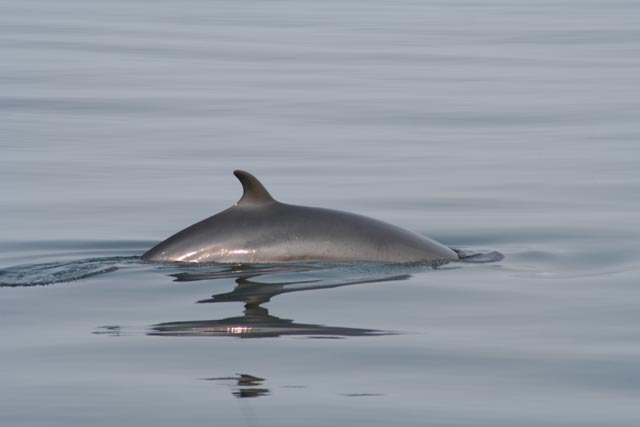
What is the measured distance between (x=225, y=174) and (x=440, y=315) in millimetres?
7881

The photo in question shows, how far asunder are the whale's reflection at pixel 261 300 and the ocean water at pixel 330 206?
32mm

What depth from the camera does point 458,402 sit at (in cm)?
716

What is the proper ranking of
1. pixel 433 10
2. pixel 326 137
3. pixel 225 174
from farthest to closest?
pixel 433 10
pixel 326 137
pixel 225 174

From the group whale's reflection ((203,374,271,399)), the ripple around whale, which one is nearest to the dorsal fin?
Result: the ripple around whale

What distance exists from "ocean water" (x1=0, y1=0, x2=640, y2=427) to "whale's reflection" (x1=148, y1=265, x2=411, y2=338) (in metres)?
0.03

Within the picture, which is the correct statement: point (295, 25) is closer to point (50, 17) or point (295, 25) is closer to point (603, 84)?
point (50, 17)

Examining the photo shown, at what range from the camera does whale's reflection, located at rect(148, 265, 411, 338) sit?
28.8 ft

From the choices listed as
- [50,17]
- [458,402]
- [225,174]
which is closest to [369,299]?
[458,402]

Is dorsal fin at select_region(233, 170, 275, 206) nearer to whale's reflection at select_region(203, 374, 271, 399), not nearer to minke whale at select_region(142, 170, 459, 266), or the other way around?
minke whale at select_region(142, 170, 459, 266)

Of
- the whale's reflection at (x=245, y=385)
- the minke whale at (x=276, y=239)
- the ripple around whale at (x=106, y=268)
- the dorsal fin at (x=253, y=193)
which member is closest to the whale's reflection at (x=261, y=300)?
the ripple around whale at (x=106, y=268)

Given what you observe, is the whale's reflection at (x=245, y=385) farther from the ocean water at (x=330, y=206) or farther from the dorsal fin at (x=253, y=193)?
the dorsal fin at (x=253, y=193)

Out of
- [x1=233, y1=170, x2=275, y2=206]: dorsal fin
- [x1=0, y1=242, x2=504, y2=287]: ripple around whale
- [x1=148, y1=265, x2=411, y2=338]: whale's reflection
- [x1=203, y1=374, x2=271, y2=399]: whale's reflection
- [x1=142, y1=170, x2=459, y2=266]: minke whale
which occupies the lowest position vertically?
[x1=203, y1=374, x2=271, y2=399]: whale's reflection

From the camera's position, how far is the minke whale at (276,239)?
436 inches

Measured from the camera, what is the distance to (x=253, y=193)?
1088 centimetres
